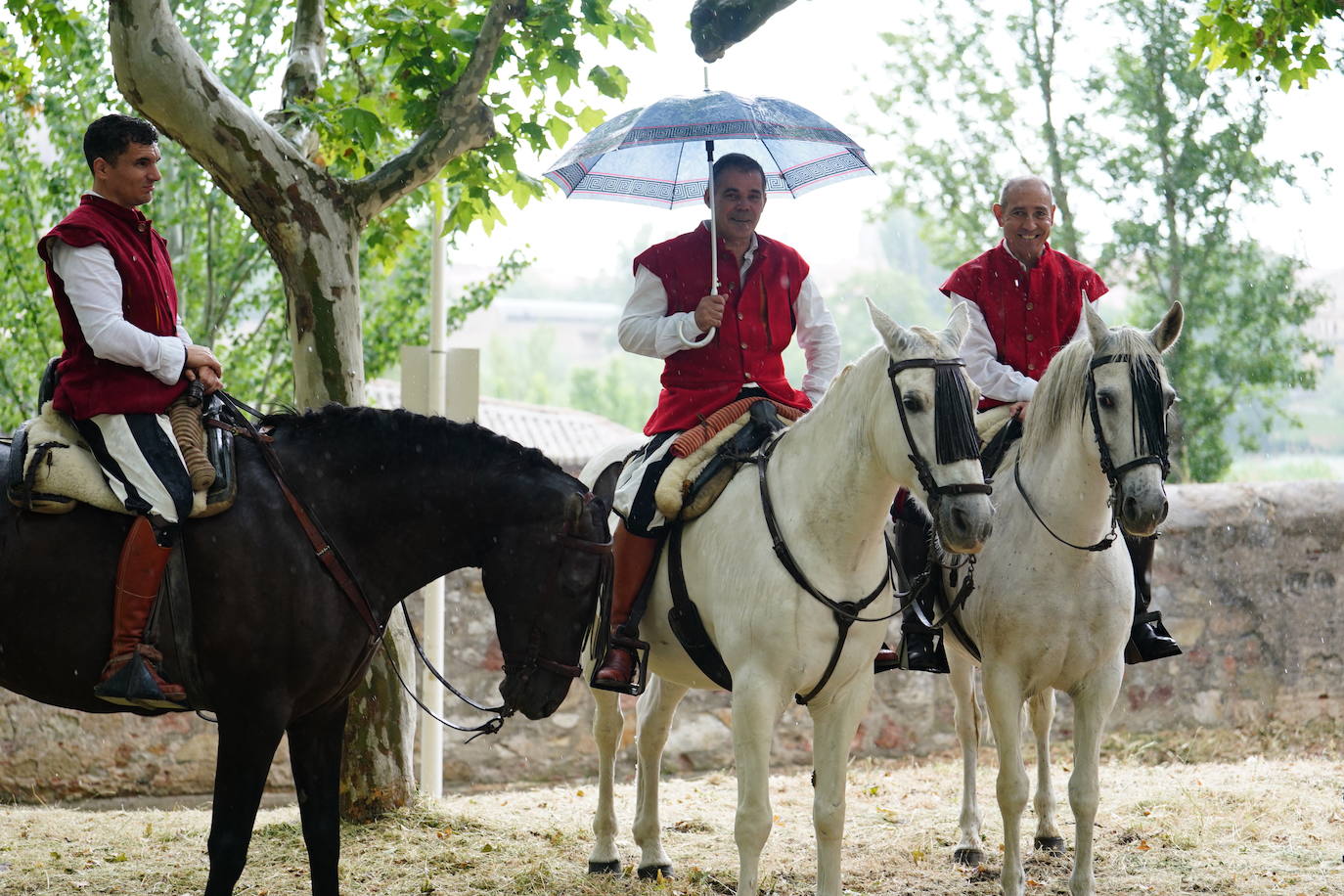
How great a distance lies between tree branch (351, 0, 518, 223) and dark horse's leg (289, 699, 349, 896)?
110 inches

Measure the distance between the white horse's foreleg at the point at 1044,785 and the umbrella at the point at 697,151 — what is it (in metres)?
2.55

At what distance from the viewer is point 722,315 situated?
4.73 m

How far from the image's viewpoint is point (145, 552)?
366cm

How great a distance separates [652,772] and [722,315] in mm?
2023

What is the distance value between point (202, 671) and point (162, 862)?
2394 millimetres

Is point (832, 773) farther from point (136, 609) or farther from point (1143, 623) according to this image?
point (136, 609)

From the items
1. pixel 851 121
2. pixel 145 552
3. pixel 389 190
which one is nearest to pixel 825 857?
pixel 145 552

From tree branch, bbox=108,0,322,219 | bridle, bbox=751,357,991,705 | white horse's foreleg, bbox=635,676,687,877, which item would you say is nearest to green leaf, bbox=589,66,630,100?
tree branch, bbox=108,0,322,219

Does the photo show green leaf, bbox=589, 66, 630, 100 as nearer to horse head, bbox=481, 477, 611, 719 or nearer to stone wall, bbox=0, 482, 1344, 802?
horse head, bbox=481, 477, 611, 719

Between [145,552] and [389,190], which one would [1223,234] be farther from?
[145,552]

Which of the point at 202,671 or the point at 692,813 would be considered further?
the point at 692,813

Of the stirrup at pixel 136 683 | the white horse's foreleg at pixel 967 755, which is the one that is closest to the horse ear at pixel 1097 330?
the white horse's foreleg at pixel 967 755

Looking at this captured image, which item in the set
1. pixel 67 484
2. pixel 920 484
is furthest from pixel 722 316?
pixel 67 484

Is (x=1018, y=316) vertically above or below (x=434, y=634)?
above
